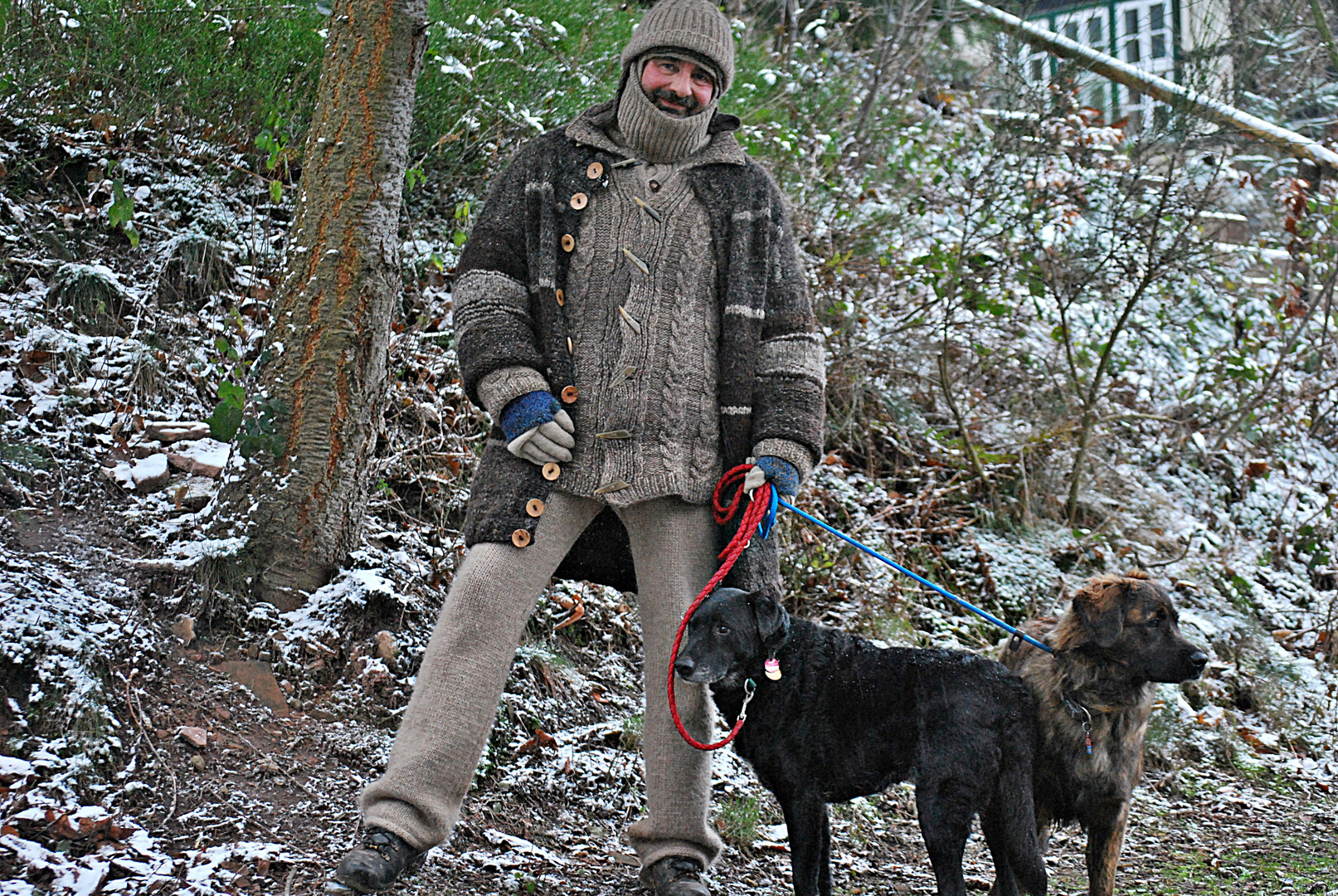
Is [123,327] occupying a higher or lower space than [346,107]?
lower

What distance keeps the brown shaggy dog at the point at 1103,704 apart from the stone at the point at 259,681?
2.47 m

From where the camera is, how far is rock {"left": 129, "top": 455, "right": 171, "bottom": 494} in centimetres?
428

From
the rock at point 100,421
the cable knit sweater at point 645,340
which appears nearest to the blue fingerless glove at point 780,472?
the cable knit sweater at point 645,340

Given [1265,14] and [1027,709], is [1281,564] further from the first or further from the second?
[1027,709]

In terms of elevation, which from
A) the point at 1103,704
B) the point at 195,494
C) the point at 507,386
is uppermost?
the point at 507,386

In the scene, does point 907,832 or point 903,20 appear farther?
point 903,20

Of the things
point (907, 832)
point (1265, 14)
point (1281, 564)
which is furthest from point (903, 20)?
point (907, 832)

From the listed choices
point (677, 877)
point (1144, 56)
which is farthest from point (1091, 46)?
point (677, 877)

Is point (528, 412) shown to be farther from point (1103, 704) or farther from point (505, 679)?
point (1103, 704)

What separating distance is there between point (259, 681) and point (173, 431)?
1.38 meters

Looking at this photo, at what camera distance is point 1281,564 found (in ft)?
22.6

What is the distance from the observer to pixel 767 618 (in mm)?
3004

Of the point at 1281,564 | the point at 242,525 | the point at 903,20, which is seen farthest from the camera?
the point at 903,20

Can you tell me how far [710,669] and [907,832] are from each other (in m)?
1.84
